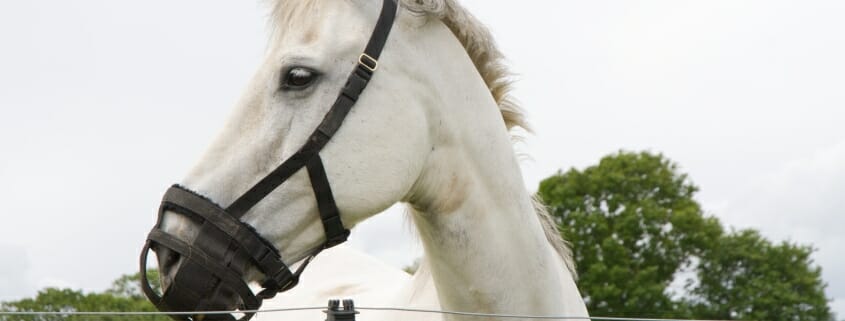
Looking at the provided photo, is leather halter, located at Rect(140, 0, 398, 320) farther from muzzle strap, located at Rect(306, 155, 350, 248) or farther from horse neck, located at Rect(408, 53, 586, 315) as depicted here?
horse neck, located at Rect(408, 53, 586, 315)

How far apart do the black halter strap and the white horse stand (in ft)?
0.09

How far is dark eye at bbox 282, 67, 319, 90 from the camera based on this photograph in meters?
2.85

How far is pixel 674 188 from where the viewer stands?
32.7 m

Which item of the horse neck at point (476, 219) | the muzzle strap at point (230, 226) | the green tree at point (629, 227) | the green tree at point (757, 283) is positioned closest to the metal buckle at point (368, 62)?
the horse neck at point (476, 219)

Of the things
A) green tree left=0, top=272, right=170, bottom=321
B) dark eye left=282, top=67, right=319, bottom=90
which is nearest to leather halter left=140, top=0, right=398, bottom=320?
dark eye left=282, top=67, right=319, bottom=90

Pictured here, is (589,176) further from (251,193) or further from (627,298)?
(251,193)

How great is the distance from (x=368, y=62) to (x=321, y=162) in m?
0.38

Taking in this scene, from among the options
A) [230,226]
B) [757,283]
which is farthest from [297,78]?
[757,283]

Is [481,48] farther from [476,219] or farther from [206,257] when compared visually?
[206,257]

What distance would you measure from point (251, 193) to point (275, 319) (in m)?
2.94

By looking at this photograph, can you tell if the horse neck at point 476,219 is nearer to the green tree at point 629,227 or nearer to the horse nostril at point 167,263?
the horse nostril at point 167,263

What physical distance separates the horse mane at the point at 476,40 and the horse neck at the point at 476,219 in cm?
16

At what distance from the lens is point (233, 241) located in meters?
2.71

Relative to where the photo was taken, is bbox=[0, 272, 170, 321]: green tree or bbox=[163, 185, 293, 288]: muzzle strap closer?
bbox=[163, 185, 293, 288]: muzzle strap
